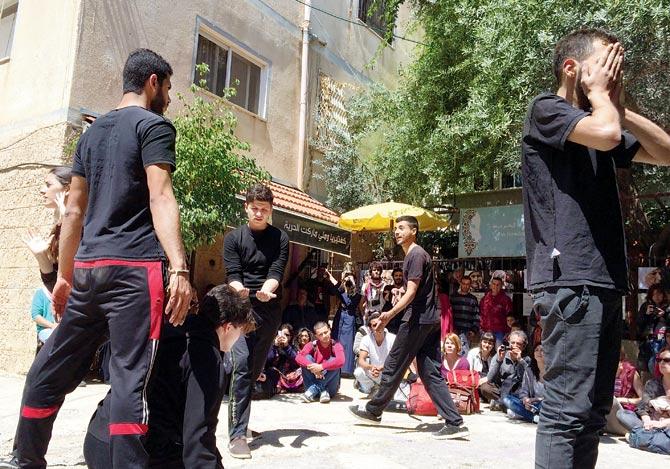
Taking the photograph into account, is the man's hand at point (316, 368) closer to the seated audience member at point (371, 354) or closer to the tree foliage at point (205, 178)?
the seated audience member at point (371, 354)

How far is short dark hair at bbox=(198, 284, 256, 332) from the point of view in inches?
106

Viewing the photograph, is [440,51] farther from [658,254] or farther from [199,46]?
[658,254]

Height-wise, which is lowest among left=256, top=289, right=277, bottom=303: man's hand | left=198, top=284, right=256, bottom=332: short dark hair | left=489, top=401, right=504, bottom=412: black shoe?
left=489, top=401, right=504, bottom=412: black shoe

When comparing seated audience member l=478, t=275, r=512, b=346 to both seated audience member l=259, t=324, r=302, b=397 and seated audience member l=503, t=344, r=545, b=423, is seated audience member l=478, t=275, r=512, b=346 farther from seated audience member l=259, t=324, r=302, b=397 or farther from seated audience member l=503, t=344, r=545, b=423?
seated audience member l=259, t=324, r=302, b=397

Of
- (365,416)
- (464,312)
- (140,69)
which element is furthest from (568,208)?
(464,312)

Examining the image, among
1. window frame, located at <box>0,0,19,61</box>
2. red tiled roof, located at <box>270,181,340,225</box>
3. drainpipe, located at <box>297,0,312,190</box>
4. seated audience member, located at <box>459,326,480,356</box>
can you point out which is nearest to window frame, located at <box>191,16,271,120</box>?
drainpipe, located at <box>297,0,312,190</box>

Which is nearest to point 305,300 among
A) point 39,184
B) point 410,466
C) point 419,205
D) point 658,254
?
point 419,205

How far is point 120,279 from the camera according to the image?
2.47 meters

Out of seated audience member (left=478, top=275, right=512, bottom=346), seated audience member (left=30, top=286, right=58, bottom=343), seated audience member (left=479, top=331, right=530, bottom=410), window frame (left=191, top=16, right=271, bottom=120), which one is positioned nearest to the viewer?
seated audience member (left=30, top=286, right=58, bottom=343)

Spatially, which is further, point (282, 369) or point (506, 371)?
point (282, 369)

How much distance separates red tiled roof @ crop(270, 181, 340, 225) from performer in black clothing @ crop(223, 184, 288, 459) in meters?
5.15

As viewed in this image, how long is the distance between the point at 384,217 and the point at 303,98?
12.8 ft

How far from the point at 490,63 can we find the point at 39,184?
21.5 feet

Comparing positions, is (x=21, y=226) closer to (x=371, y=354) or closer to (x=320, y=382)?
(x=320, y=382)
